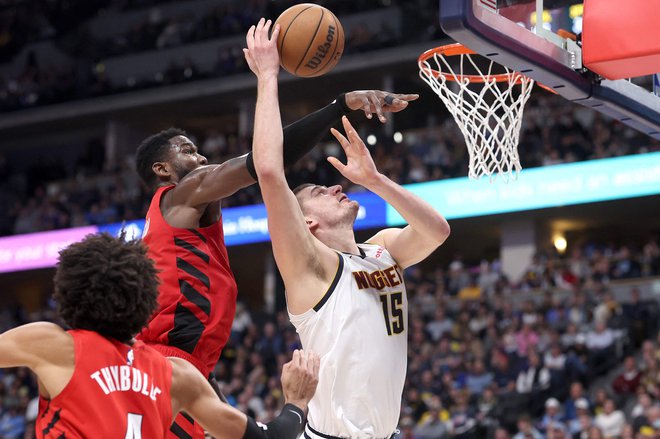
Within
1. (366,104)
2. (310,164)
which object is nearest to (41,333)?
(366,104)

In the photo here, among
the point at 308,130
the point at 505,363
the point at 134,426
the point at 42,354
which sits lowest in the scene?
the point at 505,363

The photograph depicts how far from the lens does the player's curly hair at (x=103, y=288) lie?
2.82 meters

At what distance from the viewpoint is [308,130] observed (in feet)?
13.5

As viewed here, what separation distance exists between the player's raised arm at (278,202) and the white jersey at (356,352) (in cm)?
7

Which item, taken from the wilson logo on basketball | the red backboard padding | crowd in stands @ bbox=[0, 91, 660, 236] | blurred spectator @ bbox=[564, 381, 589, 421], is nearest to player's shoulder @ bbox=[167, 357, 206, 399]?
the wilson logo on basketball

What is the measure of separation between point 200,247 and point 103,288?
1.51 m

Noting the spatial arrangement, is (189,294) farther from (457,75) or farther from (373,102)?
(457,75)

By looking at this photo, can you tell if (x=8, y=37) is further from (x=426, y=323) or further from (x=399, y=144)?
(x=426, y=323)

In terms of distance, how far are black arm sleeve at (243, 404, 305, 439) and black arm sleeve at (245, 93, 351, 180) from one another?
123 centimetres

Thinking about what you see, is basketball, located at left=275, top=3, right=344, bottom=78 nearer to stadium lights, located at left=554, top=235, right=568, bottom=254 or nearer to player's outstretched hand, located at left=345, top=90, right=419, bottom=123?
player's outstretched hand, located at left=345, top=90, right=419, bottom=123

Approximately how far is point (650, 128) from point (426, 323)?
36.5ft

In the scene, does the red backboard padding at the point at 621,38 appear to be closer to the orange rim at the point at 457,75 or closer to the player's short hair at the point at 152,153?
the orange rim at the point at 457,75

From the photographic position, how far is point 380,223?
17969 mm

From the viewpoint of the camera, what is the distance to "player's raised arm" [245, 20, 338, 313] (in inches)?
151
